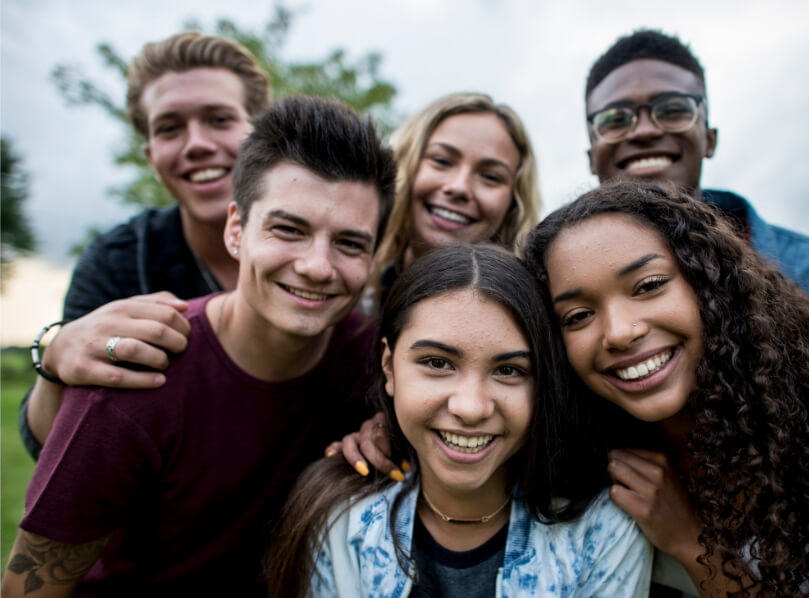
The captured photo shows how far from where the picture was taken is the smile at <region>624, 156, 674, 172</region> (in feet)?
10.6

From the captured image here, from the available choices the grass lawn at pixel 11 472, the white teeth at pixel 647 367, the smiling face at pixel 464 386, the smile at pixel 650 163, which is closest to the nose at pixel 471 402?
the smiling face at pixel 464 386

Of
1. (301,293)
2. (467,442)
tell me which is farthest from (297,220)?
(467,442)

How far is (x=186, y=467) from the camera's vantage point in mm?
2580

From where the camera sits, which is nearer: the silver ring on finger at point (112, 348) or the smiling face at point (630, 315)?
the smiling face at point (630, 315)

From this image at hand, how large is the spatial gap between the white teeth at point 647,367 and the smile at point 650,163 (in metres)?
1.43

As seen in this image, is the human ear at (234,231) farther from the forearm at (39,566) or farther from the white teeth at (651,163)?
the white teeth at (651,163)

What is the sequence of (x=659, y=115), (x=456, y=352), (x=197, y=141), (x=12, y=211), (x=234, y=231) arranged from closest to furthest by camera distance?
(x=456, y=352) → (x=234, y=231) → (x=659, y=115) → (x=197, y=141) → (x=12, y=211)

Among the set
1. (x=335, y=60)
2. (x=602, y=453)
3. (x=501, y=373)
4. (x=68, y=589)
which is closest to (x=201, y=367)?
(x=68, y=589)

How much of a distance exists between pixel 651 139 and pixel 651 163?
0.41 ft

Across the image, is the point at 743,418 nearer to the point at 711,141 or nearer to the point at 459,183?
the point at 459,183

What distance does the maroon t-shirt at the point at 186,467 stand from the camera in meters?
2.37

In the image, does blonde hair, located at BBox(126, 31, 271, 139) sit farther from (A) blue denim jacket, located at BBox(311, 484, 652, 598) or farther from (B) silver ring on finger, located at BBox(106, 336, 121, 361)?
(A) blue denim jacket, located at BBox(311, 484, 652, 598)

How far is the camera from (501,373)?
2.24 m

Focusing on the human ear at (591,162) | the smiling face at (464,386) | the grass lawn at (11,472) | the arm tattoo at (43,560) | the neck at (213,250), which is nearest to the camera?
the smiling face at (464,386)
